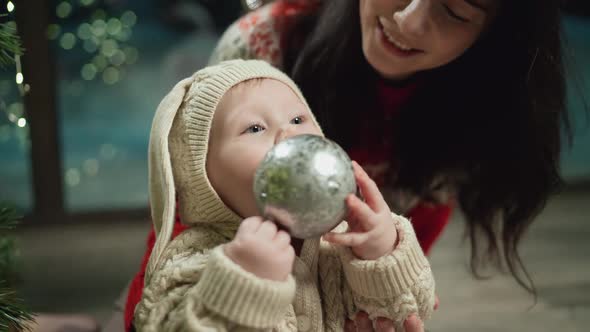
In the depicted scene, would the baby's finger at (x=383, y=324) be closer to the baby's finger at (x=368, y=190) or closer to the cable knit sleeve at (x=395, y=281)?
the cable knit sleeve at (x=395, y=281)

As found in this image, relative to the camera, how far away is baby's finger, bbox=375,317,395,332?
2.39 ft

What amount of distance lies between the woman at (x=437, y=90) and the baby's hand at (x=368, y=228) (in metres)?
0.34

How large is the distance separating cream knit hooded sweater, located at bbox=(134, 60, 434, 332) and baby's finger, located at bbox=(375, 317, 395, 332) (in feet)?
0.03

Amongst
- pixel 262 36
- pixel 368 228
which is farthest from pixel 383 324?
pixel 262 36

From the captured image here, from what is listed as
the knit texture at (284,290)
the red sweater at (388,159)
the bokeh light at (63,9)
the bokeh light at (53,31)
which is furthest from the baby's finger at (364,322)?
the bokeh light at (63,9)

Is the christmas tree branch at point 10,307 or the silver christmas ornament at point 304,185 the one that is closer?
the silver christmas ornament at point 304,185

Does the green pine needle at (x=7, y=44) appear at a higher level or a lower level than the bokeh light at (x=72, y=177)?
higher

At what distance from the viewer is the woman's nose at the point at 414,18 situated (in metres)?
0.89

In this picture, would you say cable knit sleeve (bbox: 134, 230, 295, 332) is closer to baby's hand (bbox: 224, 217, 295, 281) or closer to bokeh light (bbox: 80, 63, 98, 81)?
baby's hand (bbox: 224, 217, 295, 281)

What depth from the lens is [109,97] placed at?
9.22 ft

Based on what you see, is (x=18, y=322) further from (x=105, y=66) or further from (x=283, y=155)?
(x=105, y=66)

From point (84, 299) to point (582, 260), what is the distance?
4.72 feet

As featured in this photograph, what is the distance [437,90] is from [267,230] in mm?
645

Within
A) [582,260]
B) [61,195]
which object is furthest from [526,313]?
[61,195]
